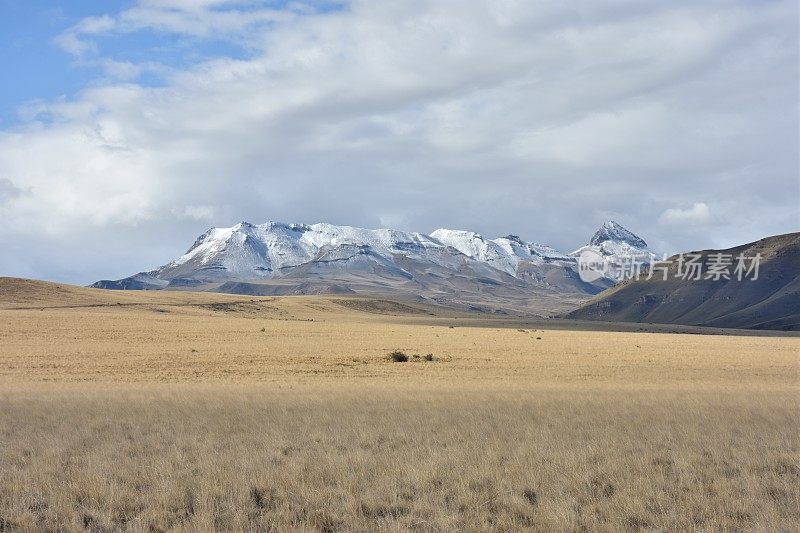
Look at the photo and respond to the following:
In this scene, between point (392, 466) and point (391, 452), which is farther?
point (391, 452)

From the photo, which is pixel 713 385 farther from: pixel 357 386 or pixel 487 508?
pixel 487 508

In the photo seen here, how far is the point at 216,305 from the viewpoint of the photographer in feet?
408

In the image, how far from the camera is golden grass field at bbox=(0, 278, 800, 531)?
30.5 ft

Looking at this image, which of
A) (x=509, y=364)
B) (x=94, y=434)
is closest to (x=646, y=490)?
(x=94, y=434)

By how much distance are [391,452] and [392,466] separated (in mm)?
1254

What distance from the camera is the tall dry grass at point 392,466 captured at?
361 inches

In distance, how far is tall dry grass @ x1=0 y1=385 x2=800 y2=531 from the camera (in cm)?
918

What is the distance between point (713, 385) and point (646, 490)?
69.5 ft

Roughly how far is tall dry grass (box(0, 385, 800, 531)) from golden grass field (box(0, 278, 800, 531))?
47mm

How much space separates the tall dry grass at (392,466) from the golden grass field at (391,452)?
5 centimetres

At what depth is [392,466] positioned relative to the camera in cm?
1178

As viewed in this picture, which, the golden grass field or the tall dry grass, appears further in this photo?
the golden grass field

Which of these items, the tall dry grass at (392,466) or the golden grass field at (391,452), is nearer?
the tall dry grass at (392,466)

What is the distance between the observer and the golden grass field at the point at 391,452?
929cm
